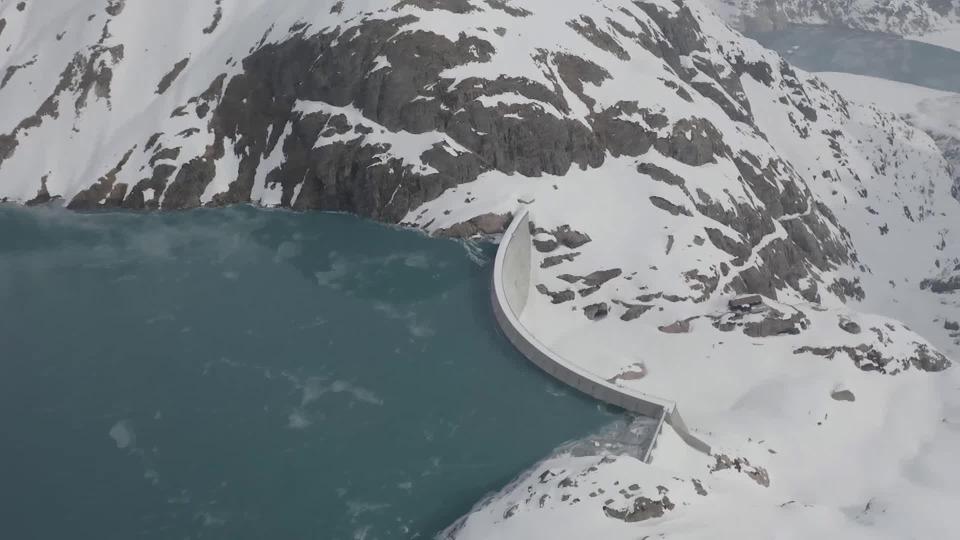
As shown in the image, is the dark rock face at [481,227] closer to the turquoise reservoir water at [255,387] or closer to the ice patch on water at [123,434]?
the turquoise reservoir water at [255,387]

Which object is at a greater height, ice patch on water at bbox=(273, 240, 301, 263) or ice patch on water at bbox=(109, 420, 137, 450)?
ice patch on water at bbox=(273, 240, 301, 263)

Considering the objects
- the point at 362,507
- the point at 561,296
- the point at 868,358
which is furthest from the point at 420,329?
the point at 868,358

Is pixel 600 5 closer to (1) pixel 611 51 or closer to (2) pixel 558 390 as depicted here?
(1) pixel 611 51

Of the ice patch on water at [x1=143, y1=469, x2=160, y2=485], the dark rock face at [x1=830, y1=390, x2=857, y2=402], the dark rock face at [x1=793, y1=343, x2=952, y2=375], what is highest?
the dark rock face at [x1=793, y1=343, x2=952, y2=375]

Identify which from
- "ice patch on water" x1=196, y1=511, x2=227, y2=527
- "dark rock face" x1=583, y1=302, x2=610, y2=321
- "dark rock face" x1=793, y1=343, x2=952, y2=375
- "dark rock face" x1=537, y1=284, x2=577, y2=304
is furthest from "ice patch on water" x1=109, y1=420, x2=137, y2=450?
"dark rock face" x1=793, y1=343, x2=952, y2=375

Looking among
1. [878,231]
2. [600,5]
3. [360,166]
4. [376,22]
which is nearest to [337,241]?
[360,166]

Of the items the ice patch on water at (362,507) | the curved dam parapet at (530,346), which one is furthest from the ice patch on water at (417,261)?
the ice patch on water at (362,507)

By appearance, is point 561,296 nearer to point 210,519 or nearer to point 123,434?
point 210,519

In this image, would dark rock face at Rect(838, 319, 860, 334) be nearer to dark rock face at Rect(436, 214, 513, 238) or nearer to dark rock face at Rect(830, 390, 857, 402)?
dark rock face at Rect(830, 390, 857, 402)
